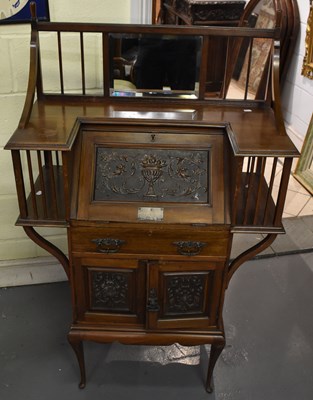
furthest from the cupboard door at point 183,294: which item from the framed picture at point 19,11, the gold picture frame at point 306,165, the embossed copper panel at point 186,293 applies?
the gold picture frame at point 306,165

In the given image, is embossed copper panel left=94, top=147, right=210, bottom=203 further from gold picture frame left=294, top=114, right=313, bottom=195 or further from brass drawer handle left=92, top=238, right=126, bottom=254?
gold picture frame left=294, top=114, right=313, bottom=195

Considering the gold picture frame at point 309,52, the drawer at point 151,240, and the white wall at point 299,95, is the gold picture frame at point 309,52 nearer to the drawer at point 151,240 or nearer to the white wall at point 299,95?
the white wall at point 299,95

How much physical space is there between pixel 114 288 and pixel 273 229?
592 millimetres

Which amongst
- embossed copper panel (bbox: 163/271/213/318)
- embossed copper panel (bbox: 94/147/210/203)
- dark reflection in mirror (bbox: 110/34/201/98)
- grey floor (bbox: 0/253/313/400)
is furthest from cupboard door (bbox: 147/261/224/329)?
dark reflection in mirror (bbox: 110/34/201/98)

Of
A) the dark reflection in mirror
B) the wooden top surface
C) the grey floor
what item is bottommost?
the grey floor

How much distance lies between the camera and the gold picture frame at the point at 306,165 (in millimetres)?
3267

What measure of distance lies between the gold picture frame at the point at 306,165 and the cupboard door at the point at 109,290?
1967mm

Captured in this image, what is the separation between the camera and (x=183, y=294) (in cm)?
167

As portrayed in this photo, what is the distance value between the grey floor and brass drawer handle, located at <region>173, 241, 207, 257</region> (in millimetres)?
684

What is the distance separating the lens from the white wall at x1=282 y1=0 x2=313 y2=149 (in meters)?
3.38

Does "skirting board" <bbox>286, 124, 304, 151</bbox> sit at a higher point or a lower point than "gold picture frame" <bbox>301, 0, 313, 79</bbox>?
lower

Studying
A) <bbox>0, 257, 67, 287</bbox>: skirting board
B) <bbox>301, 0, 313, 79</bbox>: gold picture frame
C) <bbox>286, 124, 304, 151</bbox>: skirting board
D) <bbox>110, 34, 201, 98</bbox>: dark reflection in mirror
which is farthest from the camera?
<bbox>286, 124, 304, 151</bbox>: skirting board

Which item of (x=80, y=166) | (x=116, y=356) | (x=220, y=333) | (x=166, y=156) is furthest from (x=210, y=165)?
(x=116, y=356)

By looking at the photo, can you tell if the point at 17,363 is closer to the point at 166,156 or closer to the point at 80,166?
the point at 80,166
